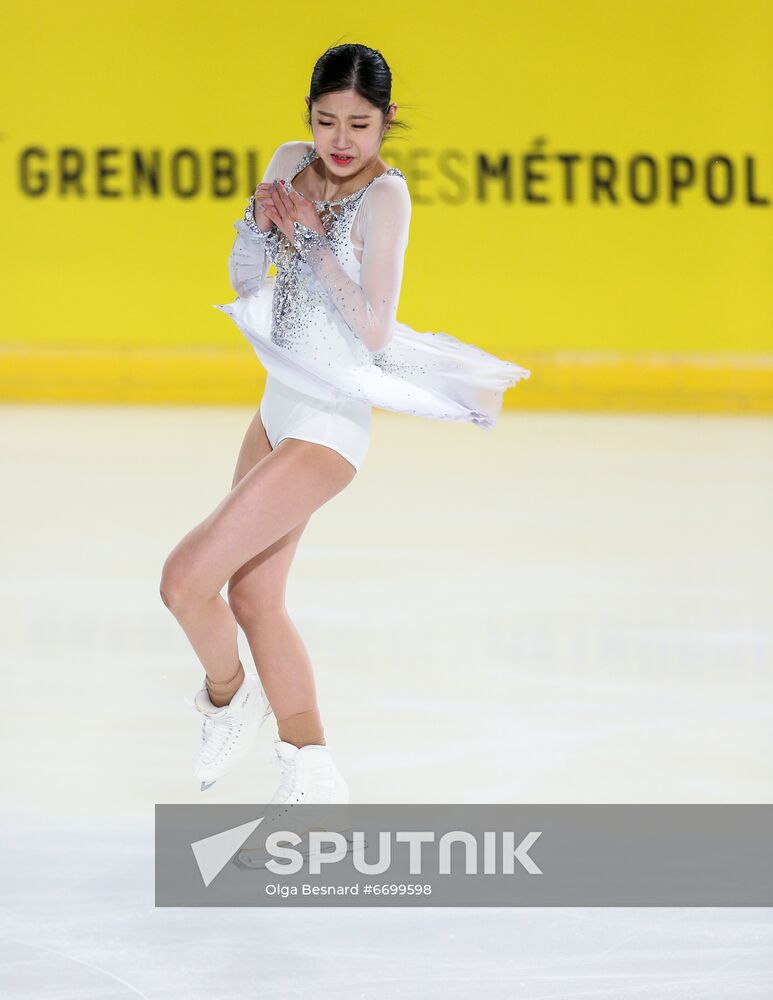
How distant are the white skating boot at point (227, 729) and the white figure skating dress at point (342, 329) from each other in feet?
1.29

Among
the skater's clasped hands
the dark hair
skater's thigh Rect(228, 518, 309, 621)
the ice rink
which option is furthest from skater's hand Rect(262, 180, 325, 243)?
the ice rink

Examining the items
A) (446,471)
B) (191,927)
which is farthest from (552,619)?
(446,471)

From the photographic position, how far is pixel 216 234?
9758 mm

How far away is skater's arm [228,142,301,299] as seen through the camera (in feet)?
8.59

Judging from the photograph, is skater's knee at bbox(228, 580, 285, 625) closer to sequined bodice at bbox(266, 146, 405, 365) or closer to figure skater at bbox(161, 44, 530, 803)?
figure skater at bbox(161, 44, 530, 803)

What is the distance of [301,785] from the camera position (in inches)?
102

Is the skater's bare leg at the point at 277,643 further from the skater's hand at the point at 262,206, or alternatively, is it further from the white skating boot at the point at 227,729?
the skater's hand at the point at 262,206

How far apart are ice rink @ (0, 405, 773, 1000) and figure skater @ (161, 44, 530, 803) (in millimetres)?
237

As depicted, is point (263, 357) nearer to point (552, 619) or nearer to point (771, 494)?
point (552, 619)

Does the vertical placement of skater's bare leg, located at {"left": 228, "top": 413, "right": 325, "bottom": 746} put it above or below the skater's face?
below

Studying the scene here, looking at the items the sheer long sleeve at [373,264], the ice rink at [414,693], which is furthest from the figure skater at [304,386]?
the ice rink at [414,693]

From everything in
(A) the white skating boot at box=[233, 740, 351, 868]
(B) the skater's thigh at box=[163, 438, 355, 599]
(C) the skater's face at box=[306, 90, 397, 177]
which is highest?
(C) the skater's face at box=[306, 90, 397, 177]

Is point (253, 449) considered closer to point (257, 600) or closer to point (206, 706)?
point (257, 600)

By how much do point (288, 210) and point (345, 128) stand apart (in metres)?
0.15
